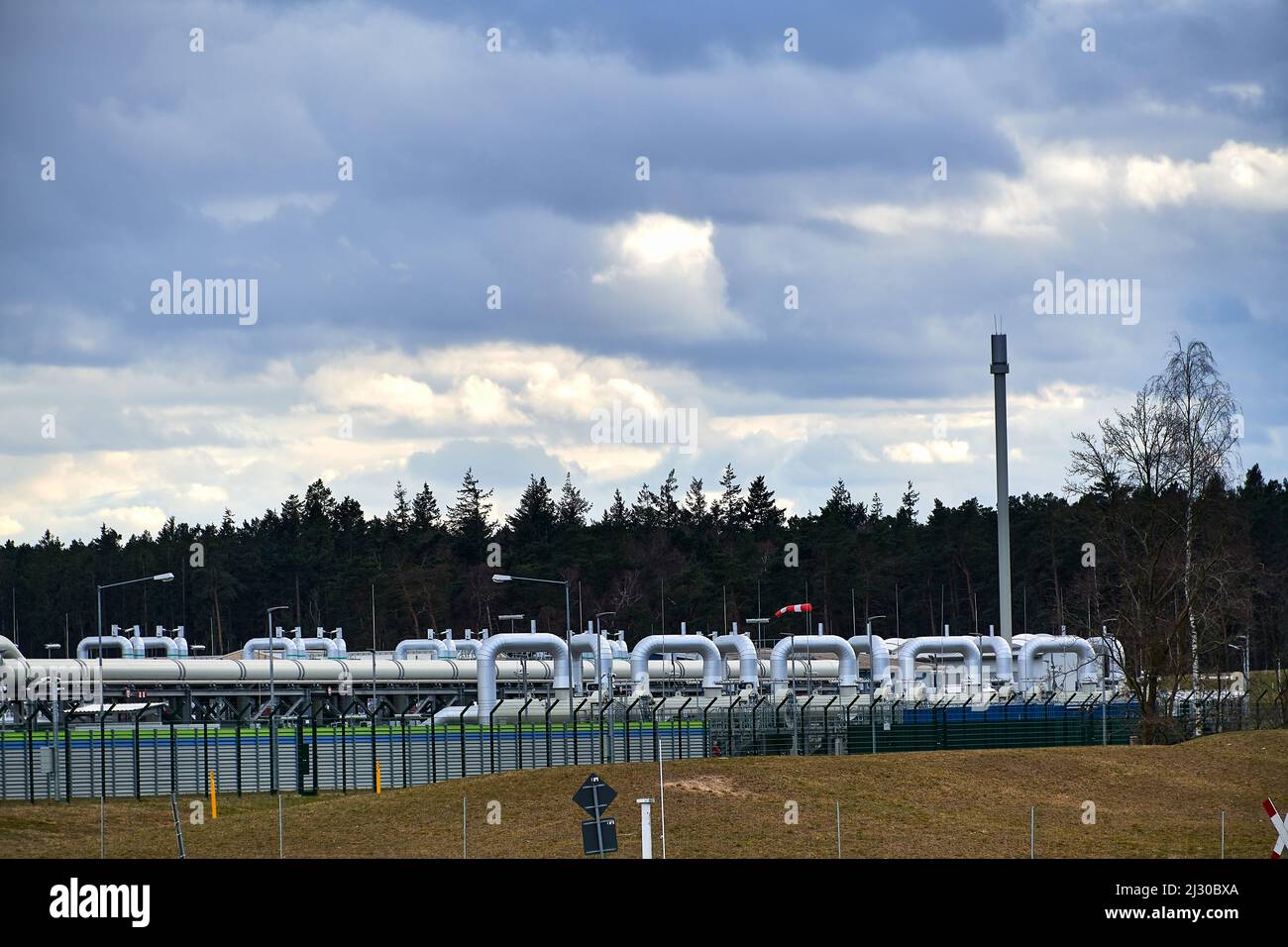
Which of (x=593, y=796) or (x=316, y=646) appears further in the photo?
(x=316, y=646)

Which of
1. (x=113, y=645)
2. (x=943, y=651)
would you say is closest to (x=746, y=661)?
(x=943, y=651)

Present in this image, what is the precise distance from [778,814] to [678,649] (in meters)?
39.2

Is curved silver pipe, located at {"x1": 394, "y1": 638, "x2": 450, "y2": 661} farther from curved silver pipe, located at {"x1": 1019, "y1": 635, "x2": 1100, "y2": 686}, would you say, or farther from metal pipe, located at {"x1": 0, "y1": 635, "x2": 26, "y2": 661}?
curved silver pipe, located at {"x1": 1019, "y1": 635, "x2": 1100, "y2": 686}

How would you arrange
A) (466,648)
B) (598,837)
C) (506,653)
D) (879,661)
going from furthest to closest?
(466,648)
(879,661)
(506,653)
(598,837)

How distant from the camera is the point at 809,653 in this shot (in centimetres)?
8088

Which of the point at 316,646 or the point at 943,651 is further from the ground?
the point at 943,651

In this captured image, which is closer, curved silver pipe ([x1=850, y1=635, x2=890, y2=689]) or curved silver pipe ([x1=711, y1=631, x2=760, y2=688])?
curved silver pipe ([x1=711, y1=631, x2=760, y2=688])

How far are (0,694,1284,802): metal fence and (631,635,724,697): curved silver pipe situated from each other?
6.44 metres

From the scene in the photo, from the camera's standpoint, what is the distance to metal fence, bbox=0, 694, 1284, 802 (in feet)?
161

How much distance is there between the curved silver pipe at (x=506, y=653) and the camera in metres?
70.1

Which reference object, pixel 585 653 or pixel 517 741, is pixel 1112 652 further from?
pixel 517 741

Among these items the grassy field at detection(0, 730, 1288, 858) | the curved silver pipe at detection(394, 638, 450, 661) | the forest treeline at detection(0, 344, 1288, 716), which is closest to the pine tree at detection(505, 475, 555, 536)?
the forest treeline at detection(0, 344, 1288, 716)
